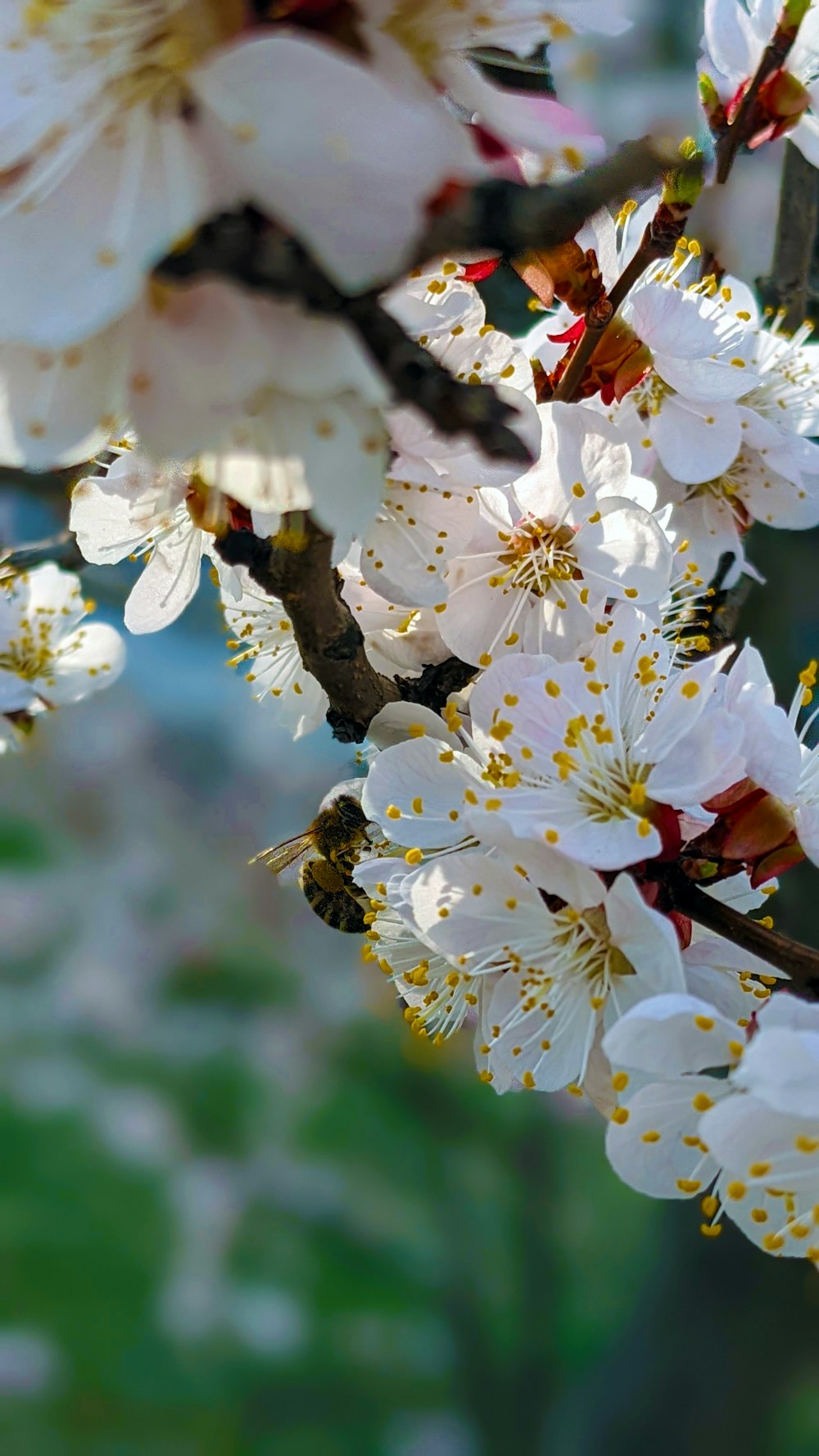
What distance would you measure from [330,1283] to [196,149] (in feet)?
13.0

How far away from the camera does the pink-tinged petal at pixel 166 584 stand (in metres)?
0.52

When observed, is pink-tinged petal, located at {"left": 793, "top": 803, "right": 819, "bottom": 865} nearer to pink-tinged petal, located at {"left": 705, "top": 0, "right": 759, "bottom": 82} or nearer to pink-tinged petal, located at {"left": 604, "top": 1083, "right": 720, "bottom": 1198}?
pink-tinged petal, located at {"left": 604, "top": 1083, "right": 720, "bottom": 1198}

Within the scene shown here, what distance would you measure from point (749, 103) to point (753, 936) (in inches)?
17.2

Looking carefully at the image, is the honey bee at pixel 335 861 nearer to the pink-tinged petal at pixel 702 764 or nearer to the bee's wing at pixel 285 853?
the bee's wing at pixel 285 853

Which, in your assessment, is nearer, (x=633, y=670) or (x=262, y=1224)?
(x=633, y=670)

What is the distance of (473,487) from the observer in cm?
44

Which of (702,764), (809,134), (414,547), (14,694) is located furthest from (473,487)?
(14,694)

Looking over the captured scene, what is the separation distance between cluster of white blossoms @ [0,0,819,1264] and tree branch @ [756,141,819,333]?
22cm

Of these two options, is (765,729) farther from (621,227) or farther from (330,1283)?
(330,1283)

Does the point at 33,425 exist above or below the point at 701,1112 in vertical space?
above

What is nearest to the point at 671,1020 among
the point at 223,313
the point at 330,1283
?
the point at 223,313

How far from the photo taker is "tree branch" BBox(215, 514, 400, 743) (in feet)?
1.19

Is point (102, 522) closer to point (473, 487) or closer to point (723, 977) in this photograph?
point (473, 487)

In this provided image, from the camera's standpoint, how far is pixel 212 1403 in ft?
11.9
